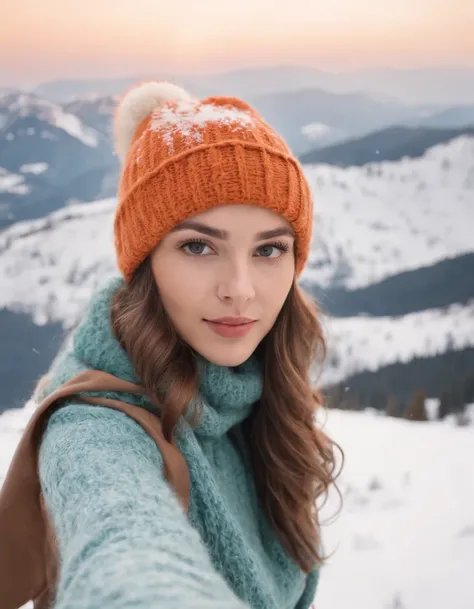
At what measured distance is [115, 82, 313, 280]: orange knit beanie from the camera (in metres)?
0.68

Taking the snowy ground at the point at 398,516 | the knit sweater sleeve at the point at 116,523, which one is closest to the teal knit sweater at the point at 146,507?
the knit sweater sleeve at the point at 116,523

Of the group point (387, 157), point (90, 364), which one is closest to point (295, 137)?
point (387, 157)

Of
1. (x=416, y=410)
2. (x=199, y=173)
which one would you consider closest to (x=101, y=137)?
(x=199, y=173)

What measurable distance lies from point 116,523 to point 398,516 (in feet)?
4.66

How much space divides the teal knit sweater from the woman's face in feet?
0.22

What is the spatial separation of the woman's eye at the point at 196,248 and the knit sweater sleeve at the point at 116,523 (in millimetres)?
244

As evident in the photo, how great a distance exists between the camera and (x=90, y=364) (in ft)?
2.23

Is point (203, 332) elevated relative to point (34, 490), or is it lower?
elevated

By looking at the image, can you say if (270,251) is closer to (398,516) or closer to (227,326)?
(227,326)

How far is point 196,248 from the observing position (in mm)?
694

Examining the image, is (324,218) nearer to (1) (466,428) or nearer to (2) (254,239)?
(1) (466,428)

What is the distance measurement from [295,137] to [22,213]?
1307mm

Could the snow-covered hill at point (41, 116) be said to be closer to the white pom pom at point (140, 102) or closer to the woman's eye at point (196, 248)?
the white pom pom at point (140, 102)

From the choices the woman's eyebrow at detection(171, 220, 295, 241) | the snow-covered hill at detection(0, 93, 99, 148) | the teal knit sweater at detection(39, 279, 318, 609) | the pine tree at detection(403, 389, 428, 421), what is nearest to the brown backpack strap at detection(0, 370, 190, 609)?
the teal knit sweater at detection(39, 279, 318, 609)
